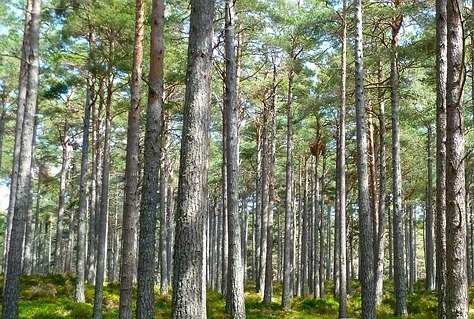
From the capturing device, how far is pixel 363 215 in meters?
11.3

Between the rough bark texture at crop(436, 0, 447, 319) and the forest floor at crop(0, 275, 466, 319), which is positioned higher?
the rough bark texture at crop(436, 0, 447, 319)

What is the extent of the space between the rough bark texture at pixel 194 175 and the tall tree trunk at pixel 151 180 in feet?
10.4

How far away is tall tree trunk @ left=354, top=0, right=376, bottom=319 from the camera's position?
35.8 ft

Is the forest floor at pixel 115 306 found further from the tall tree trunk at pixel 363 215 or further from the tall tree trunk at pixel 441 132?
the tall tree trunk at pixel 441 132

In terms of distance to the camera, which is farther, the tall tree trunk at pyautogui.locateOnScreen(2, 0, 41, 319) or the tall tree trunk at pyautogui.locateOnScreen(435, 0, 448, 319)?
the tall tree trunk at pyautogui.locateOnScreen(2, 0, 41, 319)

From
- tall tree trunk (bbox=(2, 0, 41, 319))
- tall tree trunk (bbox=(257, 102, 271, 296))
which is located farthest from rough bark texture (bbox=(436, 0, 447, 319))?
tall tree trunk (bbox=(257, 102, 271, 296))

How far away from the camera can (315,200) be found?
25141mm

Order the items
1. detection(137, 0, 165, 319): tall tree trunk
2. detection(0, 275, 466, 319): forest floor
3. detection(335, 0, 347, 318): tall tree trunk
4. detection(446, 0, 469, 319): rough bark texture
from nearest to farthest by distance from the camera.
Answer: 1. detection(446, 0, 469, 319): rough bark texture
2. detection(137, 0, 165, 319): tall tree trunk
3. detection(335, 0, 347, 318): tall tree trunk
4. detection(0, 275, 466, 319): forest floor

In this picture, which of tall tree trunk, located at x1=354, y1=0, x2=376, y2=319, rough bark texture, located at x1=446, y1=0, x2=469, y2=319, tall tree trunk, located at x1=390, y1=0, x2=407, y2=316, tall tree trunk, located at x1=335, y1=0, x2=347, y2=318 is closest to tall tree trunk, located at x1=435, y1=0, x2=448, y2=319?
tall tree trunk, located at x1=354, y1=0, x2=376, y2=319

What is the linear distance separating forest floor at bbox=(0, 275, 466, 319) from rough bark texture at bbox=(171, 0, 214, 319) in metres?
9.23

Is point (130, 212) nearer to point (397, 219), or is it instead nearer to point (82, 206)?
point (82, 206)

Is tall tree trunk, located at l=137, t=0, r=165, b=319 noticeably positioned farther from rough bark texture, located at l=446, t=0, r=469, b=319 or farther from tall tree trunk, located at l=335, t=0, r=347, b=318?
tall tree trunk, located at l=335, t=0, r=347, b=318

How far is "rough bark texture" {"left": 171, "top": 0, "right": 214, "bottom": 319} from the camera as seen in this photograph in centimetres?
520

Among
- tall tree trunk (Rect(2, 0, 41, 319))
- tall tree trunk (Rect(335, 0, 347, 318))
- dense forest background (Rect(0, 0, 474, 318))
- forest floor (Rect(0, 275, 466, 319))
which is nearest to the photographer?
tall tree trunk (Rect(2, 0, 41, 319))
